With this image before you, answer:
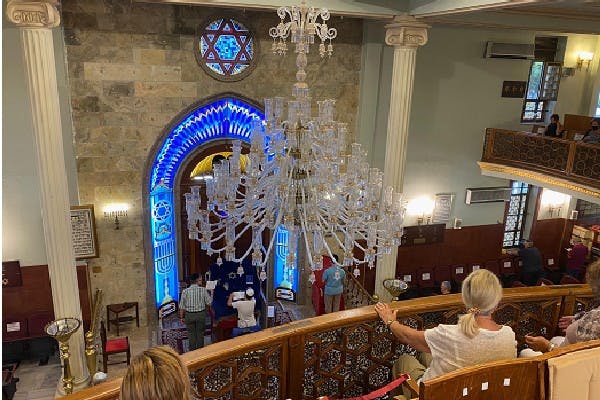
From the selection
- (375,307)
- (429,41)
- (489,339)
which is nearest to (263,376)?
(375,307)

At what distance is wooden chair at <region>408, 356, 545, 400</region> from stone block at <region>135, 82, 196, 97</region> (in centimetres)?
686

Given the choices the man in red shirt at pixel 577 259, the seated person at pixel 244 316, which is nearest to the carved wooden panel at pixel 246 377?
the seated person at pixel 244 316

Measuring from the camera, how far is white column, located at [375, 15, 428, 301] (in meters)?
7.27

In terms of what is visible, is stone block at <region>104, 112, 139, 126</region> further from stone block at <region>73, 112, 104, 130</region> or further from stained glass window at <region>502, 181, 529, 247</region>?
stained glass window at <region>502, 181, 529, 247</region>

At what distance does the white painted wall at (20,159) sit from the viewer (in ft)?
24.3

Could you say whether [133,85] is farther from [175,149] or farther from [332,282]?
[332,282]

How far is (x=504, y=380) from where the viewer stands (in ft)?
9.16

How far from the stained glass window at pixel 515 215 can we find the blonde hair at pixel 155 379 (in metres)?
11.4

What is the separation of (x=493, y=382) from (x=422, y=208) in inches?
312

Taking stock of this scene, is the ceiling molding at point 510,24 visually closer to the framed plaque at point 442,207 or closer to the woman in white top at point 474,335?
the framed plaque at point 442,207

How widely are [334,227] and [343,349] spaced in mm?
1752

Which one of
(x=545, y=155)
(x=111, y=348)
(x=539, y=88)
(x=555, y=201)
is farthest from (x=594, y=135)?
(x=111, y=348)

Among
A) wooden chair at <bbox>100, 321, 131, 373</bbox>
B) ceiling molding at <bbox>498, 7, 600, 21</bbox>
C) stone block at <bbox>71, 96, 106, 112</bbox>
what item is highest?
ceiling molding at <bbox>498, 7, 600, 21</bbox>

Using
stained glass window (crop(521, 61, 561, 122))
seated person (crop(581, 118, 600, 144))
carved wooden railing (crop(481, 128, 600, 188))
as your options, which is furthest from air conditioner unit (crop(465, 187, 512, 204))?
seated person (crop(581, 118, 600, 144))
